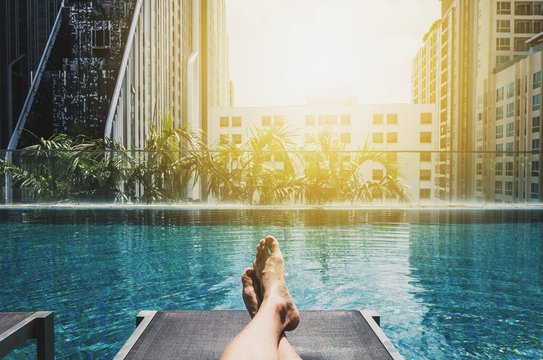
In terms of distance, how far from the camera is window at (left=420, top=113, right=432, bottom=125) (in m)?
50.6

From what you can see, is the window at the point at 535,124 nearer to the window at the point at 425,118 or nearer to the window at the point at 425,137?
the window at the point at 425,118

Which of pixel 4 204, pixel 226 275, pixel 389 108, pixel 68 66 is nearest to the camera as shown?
pixel 226 275

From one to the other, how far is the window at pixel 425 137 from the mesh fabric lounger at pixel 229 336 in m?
52.4

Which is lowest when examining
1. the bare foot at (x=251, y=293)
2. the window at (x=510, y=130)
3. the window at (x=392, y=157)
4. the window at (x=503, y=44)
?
the bare foot at (x=251, y=293)

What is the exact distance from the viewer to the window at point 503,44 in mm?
43188

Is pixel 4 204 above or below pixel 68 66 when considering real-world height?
below

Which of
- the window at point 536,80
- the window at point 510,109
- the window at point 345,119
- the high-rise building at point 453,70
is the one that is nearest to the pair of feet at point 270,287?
the window at point 536,80

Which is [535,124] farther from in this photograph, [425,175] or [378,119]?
[425,175]

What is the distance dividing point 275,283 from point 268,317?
9.0 inches

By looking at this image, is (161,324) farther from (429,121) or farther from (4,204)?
(429,121)

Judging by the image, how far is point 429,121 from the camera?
50938 millimetres

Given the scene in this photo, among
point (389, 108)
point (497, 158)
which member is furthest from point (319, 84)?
Result: point (497, 158)

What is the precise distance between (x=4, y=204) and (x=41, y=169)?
89 centimetres

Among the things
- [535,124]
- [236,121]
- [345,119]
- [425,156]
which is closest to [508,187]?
[425,156]
